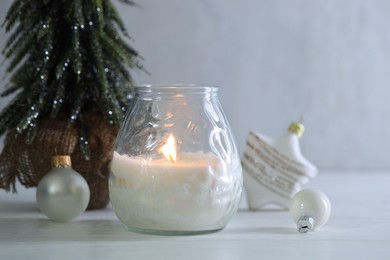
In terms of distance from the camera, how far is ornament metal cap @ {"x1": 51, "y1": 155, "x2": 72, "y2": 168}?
931mm

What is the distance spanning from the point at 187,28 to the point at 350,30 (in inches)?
12.8

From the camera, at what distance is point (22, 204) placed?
108cm

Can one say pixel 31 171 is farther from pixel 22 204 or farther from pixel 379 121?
pixel 379 121

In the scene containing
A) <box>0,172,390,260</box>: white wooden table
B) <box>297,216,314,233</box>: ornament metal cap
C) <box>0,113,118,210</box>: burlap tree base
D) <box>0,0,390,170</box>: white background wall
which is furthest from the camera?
<box>0,0,390,170</box>: white background wall

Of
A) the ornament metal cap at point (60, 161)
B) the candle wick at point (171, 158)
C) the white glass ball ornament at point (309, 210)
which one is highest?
the candle wick at point (171, 158)

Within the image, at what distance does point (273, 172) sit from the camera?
3.41 ft

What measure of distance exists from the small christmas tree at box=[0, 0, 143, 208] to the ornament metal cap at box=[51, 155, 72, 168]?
3 centimetres

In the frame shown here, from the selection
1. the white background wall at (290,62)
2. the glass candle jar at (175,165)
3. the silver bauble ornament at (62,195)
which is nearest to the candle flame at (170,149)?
the glass candle jar at (175,165)

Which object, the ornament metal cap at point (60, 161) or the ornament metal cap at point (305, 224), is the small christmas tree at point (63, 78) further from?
the ornament metal cap at point (305, 224)

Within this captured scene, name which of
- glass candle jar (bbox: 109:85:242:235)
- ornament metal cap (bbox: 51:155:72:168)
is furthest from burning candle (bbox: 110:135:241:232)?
ornament metal cap (bbox: 51:155:72:168)

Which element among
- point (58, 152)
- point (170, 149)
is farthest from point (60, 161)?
point (170, 149)

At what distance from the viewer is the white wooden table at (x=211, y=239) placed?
0.73 m

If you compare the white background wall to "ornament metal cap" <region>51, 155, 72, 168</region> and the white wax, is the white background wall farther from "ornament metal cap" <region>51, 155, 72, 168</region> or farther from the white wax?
the white wax

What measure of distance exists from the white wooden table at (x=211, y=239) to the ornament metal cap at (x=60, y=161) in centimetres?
7
